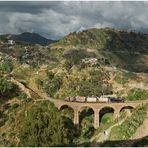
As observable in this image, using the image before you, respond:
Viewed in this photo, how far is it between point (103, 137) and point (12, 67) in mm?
95844

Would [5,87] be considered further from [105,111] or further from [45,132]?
[45,132]

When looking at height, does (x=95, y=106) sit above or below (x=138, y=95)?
below

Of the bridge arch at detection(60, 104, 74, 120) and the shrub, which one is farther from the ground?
the shrub

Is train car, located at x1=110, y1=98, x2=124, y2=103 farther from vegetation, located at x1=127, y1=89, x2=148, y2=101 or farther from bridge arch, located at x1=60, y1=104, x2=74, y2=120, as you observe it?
bridge arch, located at x1=60, y1=104, x2=74, y2=120

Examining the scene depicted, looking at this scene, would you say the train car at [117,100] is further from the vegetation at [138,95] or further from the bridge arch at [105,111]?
the bridge arch at [105,111]

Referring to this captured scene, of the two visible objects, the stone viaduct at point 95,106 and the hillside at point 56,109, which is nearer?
the hillside at point 56,109

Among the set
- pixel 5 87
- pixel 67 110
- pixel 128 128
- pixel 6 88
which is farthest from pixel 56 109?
pixel 5 87

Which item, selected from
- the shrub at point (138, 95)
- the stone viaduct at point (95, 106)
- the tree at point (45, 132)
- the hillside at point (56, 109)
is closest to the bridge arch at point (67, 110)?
the hillside at point (56, 109)

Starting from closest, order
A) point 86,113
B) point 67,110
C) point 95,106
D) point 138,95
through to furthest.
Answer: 1. point 95,106
2. point 86,113
3. point 67,110
4. point 138,95

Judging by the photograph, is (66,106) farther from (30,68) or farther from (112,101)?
(30,68)

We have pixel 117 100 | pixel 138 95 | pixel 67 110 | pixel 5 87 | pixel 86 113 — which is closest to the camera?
pixel 86 113

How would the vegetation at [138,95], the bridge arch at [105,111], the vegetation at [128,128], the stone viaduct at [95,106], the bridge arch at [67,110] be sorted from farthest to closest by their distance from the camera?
the vegetation at [138,95] → the bridge arch at [67,110] → the bridge arch at [105,111] → the stone viaduct at [95,106] → the vegetation at [128,128]

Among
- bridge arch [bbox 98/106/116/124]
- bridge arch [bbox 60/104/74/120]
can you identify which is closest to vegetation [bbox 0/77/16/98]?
bridge arch [bbox 60/104/74/120]

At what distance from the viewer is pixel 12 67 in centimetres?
16262
